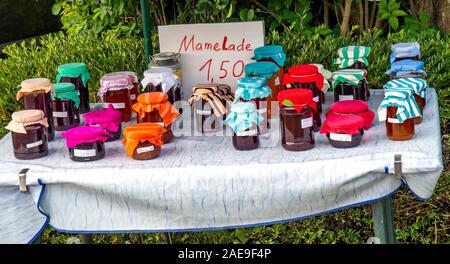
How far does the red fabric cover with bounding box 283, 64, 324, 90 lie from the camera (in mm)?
2045

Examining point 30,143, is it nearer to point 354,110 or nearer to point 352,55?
point 354,110

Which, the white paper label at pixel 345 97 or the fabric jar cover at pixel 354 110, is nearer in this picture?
the fabric jar cover at pixel 354 110

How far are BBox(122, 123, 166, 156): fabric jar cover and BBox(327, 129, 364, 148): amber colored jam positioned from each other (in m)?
Answer: 0.42

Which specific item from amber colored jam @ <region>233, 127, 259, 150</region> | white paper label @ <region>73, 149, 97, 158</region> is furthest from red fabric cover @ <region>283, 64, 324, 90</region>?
white paper label @ <region>73, 149, 97, 158</region>

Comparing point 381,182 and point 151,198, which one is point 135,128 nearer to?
point 151,198

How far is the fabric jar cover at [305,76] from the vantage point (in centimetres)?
204

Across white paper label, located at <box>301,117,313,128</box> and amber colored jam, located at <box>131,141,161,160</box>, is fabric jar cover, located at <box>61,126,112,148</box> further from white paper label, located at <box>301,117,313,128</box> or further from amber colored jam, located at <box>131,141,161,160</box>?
white paper label, located at <box>301,117,313,128</box>

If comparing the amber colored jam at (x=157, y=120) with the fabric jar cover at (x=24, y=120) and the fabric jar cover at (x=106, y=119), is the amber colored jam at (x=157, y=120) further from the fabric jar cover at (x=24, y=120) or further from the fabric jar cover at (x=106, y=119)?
the fabric jar cover at (x=24, y=120)

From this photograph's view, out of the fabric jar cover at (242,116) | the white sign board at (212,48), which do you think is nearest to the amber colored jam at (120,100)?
the white sign board at (212,48)

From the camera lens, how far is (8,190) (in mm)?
1851

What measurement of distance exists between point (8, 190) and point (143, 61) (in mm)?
1424

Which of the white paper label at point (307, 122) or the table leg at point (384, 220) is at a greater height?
the white paper label at point (307, 122)

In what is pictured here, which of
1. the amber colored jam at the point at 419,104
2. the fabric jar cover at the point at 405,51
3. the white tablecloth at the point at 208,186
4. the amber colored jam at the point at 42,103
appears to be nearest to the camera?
the white tablecloth at the point at 208,186

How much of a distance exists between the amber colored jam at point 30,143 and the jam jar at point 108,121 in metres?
0.13
